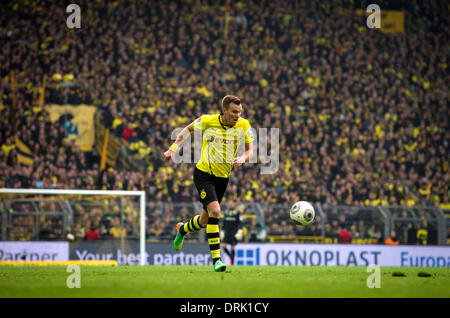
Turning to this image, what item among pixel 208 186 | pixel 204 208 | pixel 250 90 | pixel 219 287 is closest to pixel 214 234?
pixel 204 208

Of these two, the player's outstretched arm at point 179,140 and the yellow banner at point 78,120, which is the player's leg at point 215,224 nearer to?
the player's outstretched arm at point 179,140

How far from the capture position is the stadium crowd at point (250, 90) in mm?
25031

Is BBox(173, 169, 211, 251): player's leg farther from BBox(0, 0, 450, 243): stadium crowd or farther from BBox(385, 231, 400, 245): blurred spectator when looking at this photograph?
BBox(385, 231, 400, 245): blurred spectator

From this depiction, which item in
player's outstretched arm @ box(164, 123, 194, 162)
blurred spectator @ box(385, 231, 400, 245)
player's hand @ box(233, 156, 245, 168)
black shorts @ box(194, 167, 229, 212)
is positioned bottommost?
blurred spectator @ box(385, 231, 400, 245)

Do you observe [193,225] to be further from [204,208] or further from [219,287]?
[219,287]

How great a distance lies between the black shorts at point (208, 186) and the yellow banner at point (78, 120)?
56.7ft

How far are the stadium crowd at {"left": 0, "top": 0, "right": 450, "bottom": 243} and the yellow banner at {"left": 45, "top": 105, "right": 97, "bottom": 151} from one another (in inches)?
14.9

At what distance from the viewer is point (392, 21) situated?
116 feet

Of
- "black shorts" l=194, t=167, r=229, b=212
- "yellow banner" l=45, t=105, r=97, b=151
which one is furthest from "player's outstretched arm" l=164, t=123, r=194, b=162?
"yellow banner" l=45, t=105, r=97, b=151

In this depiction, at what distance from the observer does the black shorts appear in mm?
9570

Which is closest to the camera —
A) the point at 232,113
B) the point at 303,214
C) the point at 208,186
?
the point at 232,113

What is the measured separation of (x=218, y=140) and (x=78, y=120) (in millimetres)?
18088

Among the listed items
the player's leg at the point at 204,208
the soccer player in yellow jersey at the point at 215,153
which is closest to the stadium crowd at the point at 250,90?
the player's leg at the point at 204,208
